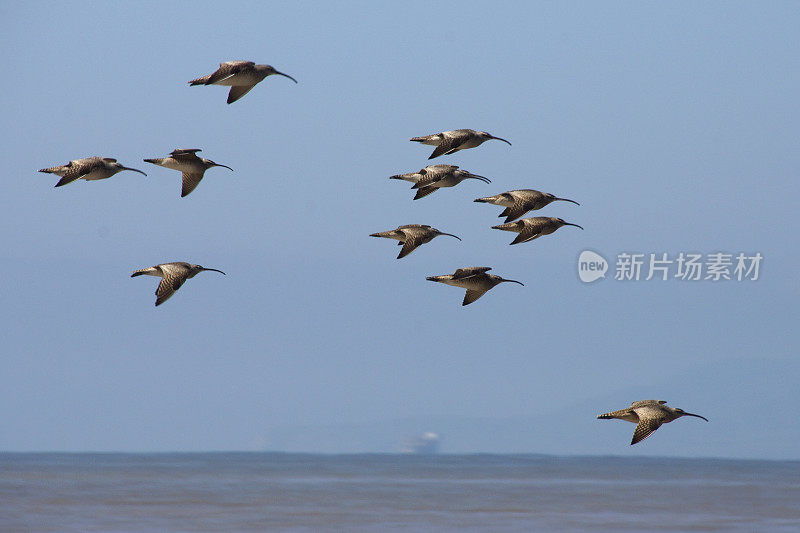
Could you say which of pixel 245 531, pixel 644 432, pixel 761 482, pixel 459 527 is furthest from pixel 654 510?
pixel 644 432

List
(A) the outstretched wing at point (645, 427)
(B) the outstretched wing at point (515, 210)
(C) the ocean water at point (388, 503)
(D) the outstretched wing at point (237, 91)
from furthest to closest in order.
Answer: (C) the ocean water at point (388, 503) < (D) the outstretched wing at point (237, 91) < (B) the outstretched wing at point (515, 210) < (A) the outstretched wing at point (645, 427)

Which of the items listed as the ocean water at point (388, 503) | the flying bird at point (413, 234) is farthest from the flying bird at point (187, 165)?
the ocean water at point (388, 503)

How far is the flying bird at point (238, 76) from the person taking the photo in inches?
661

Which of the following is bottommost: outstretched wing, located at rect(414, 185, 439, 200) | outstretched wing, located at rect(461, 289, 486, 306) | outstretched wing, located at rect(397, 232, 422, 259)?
outstretched wing, located at rect(461, 289, 486, 306)

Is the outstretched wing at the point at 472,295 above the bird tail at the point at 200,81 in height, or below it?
below

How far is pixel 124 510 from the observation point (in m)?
45.3

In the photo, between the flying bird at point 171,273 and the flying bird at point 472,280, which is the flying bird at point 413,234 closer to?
the flying bird at point 472,280

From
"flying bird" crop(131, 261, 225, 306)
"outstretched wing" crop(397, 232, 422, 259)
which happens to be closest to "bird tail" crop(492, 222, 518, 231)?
"outstretched wing" crop(397, 232, 422, 259)

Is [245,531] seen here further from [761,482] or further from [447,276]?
[761,482]

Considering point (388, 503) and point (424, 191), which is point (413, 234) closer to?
point (424, 191)

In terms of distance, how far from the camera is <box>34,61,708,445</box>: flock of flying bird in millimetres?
16781

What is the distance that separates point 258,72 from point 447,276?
13.4 feet

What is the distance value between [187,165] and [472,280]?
478cm

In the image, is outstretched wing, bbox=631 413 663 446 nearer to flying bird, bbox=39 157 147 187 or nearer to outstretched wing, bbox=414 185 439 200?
outstretched wing, bbox=414 185 439 200
